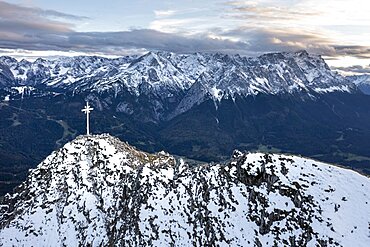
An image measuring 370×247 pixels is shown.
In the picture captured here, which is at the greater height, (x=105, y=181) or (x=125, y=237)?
(x=105, y=181)

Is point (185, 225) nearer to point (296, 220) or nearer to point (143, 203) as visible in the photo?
point (143, 203)

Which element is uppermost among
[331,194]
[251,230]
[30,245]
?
[331,194]

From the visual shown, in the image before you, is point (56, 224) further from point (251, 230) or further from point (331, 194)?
point (331, 194)

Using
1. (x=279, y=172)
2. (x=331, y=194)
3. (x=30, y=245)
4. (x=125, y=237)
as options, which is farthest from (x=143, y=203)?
(x=331, y=194)

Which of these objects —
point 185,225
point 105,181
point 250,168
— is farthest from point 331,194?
point 105,181

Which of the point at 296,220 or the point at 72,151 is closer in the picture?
the point at 296,220

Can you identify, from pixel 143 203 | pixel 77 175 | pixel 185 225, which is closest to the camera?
pixel 185 225

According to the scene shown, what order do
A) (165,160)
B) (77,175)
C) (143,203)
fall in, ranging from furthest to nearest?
(165,160), (77,175), (143,203)
